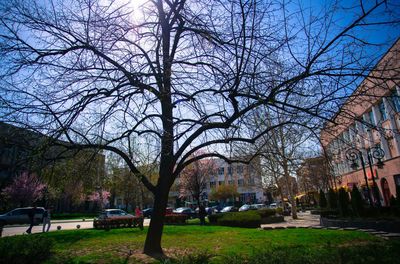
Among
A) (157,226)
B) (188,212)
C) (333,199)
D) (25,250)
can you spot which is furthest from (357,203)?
(188,212)

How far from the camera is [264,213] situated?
27.5 metres

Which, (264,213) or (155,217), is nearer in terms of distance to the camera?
(155,217)

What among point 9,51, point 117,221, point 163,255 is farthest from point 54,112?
point 117,221

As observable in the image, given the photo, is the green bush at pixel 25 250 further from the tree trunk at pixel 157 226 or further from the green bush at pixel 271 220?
the green bush at pixel 271 220

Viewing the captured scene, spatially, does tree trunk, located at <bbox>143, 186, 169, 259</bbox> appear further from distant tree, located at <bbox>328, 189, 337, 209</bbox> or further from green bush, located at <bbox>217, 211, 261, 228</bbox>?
distant tree, located at <bbox>328, 189, 337, 209</bbox>

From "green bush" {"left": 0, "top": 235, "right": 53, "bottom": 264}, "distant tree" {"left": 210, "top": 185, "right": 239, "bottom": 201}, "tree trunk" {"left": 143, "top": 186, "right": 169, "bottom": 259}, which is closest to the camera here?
"green bush" {"left": 0, "top": 235, "right": 53, "bottom": 264}

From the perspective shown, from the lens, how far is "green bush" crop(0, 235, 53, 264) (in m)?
7.45

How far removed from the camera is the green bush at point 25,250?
745 cm

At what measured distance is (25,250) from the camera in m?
8.09

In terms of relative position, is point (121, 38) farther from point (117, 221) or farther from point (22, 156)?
point (117, 221)

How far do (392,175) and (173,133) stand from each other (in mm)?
28858

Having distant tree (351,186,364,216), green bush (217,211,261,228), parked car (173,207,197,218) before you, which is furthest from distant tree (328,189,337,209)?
parked car (173,207,197,218)

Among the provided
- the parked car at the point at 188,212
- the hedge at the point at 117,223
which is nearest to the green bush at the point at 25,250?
the hedge at the point at 117,223

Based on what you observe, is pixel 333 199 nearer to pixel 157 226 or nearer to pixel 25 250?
pixel 157 226
